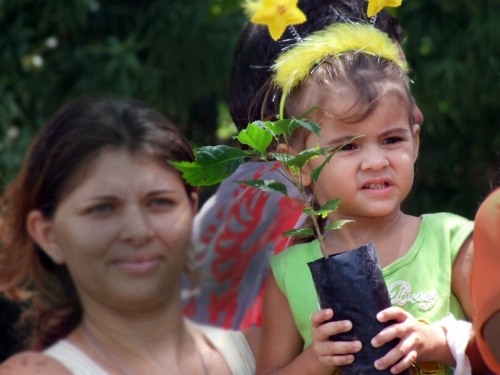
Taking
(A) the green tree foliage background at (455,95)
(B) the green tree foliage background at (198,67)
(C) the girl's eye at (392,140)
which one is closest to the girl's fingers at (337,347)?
(C) the girl's eye at (392,140)

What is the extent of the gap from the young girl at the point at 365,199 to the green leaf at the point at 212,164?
208 millimetres

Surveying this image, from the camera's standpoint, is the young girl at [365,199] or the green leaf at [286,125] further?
the young girl at [365,199]

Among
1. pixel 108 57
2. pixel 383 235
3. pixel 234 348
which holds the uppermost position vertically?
pixel 108 57

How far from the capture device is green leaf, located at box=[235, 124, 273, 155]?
4.85 feet

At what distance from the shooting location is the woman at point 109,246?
2135mm

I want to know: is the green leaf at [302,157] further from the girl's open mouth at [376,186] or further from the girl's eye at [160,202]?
the girl's eye at [160,202]

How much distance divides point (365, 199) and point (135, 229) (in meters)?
0.69

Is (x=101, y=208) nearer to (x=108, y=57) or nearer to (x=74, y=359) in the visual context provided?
(x=74, y=359)

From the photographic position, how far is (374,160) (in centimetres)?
164

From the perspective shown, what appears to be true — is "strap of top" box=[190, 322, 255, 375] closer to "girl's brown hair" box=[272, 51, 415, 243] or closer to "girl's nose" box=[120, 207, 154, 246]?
"girl's nose" box=[120, 207, 154, 246]

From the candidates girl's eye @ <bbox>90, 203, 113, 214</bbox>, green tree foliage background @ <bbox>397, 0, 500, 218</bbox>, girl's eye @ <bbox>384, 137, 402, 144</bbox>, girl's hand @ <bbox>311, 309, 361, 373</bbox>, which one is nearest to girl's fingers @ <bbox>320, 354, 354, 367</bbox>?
girl's hand @ <bbox>311, 309, 361, 373</bbox>

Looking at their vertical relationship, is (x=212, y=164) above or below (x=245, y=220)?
above

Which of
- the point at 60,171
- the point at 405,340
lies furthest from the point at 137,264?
the point at 405,340

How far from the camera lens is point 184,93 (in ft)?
12.8
